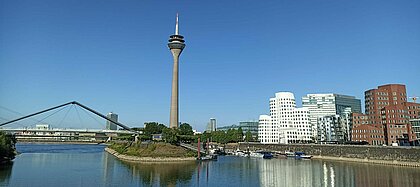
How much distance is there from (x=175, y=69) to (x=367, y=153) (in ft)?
146

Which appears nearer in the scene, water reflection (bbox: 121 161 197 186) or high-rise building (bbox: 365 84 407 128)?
water reflection (bbox: 121 161 197 186)

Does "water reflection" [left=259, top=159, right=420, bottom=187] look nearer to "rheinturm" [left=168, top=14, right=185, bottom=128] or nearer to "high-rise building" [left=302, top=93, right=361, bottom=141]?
"rheinturm" [left=168, top=14, right=185, bottom=128]

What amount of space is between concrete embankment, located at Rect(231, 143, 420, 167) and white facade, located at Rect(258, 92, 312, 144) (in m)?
19.6

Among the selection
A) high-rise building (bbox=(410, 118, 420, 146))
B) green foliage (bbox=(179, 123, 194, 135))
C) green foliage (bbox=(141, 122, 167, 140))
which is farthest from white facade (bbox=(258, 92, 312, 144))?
green foliage (bbox=(141, 122, 167, 140))

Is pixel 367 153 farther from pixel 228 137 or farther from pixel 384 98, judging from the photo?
pixel 228 137

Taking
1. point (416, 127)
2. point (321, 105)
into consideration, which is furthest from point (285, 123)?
point (416, 127)

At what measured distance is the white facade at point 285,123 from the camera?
3378 inches

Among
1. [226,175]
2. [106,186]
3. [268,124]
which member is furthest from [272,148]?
[106,186]

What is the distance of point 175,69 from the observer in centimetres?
7456

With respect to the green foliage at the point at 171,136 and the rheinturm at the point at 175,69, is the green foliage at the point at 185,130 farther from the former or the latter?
the green foliage at the point at 171,136

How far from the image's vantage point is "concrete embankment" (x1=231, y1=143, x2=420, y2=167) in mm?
41938

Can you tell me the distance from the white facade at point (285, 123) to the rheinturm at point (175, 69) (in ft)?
106

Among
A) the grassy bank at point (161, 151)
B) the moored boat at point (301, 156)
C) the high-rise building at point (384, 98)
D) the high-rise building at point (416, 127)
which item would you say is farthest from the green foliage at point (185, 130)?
the high-rise building at point (416, 127)

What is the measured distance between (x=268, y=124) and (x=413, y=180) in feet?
209
